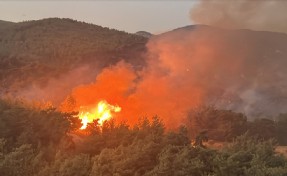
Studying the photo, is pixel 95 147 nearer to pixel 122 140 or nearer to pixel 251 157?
pixel 122 140

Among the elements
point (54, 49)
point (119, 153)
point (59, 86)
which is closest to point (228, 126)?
point (119, 153)

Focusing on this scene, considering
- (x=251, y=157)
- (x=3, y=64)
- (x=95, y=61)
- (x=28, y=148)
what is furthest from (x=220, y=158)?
(x=95, y=61)

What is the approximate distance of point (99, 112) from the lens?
32688 millimetres

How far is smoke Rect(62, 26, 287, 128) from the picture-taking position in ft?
134

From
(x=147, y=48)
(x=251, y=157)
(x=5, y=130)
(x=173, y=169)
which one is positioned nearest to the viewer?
(x=173, y=169)

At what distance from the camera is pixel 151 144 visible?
18453 mm

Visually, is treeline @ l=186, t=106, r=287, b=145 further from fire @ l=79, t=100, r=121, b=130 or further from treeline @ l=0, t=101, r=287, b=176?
treeline @ l=0, t=101, r=287, b=176

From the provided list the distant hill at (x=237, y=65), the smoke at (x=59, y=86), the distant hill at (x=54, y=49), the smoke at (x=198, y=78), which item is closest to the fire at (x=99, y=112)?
the smoke at (x=198, y=78)

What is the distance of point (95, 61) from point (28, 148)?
53.0 metres

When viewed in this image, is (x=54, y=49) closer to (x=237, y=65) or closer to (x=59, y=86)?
(x=59, y=86)

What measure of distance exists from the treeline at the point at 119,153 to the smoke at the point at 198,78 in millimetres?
11191

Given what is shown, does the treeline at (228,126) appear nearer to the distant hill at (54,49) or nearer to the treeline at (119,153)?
the treeline at (119,153)

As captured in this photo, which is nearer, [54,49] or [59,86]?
[59,86]

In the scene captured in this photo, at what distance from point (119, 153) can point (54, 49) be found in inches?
2421
